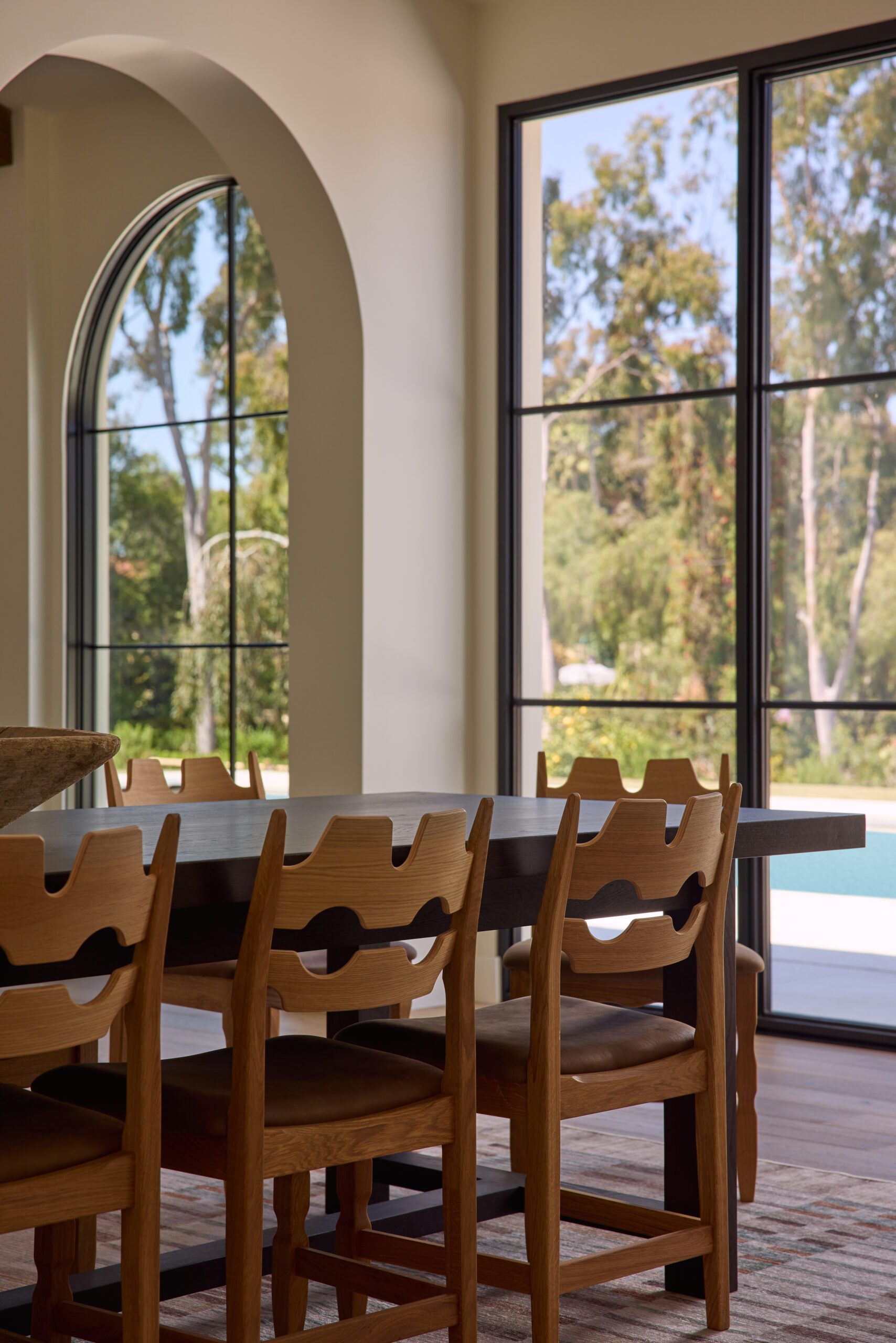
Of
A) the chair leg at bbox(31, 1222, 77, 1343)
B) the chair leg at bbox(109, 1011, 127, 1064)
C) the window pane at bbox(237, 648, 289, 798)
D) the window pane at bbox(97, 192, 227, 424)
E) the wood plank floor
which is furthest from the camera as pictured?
the window pane at bbox(97, 192, 227, 424)

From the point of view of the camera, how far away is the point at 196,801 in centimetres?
407

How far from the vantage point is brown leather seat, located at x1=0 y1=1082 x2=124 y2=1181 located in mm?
1896

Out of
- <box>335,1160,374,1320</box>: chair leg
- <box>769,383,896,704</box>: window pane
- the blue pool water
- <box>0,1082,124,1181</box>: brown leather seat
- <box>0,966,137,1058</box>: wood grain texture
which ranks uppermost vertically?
<box>769,383,896,704</box>: window pane

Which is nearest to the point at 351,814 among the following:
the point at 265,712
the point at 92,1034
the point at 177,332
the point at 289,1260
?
the point at 289,1260

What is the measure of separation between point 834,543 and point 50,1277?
11.8 ft

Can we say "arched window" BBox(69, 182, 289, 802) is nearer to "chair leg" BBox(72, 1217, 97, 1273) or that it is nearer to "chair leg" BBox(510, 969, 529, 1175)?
"chair leg" BBox(510, 969, 529, 1175)

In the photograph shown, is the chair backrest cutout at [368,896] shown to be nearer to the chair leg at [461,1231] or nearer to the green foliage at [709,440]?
the chair leg at [461,1231]

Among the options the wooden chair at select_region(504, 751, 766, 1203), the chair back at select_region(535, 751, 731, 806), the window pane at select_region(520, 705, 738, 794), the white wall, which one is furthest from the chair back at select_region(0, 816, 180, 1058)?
the window pane at select_region(520, 705, 738, 794)

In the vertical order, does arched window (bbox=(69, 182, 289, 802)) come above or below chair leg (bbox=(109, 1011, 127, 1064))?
above

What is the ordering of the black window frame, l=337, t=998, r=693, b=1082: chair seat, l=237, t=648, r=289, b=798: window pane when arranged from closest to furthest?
1. l=337, t=998, r=693, b=1082: chair seat
2. the black window frame
3. l=237, t=648, r=289, b=798: window pane

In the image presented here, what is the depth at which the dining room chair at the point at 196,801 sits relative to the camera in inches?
131

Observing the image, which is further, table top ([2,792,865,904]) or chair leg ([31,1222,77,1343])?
chair leg ([31,1222,77,1343])

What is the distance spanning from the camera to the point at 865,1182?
3566 mm

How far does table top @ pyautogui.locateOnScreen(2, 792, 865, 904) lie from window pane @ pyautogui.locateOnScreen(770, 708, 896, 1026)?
1.75m
